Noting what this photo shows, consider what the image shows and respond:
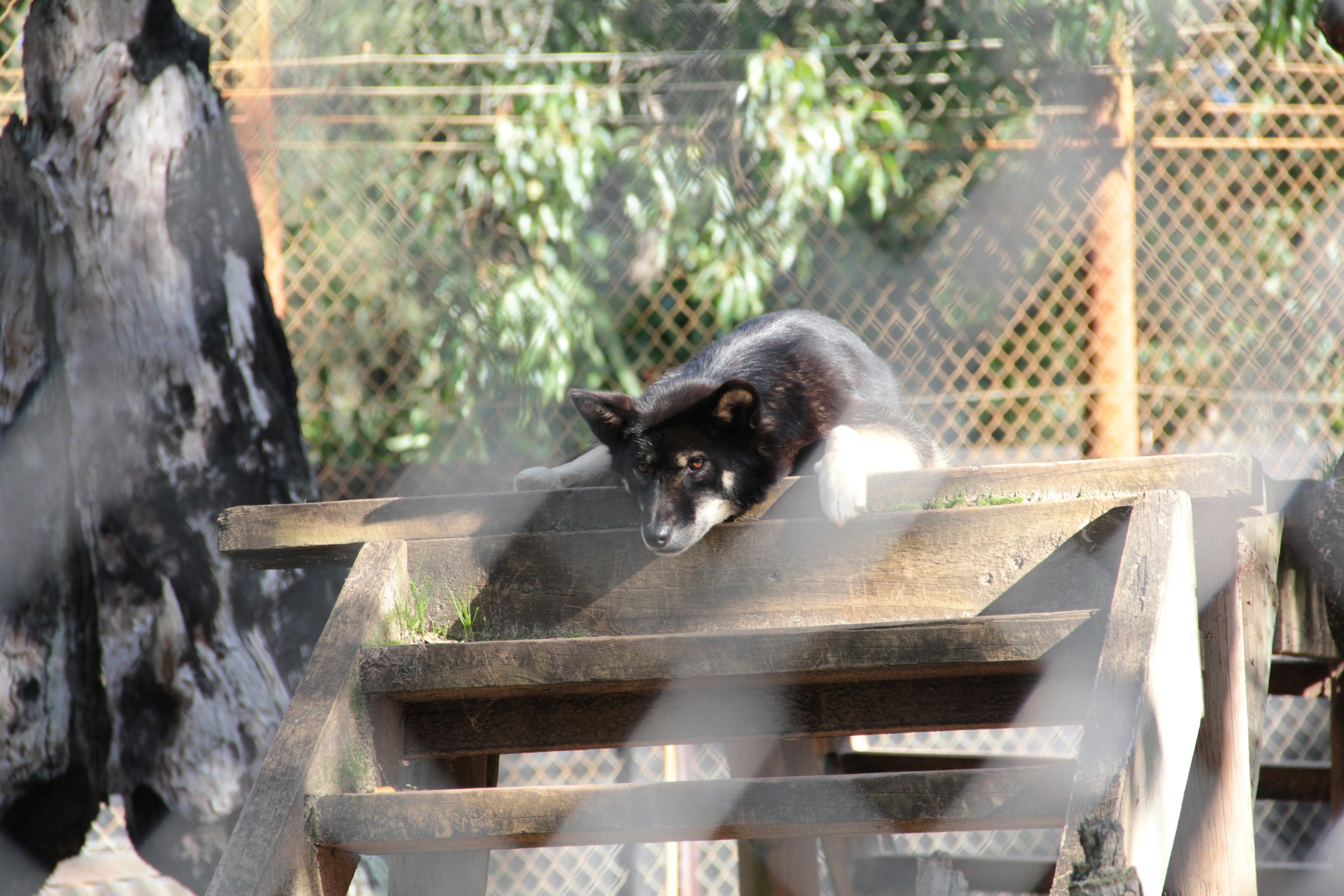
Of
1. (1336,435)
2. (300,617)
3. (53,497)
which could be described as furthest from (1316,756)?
(53,497)

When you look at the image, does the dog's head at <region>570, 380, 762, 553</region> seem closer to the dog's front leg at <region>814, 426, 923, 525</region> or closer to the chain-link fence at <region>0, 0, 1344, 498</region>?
the dog's front leg at <region>814, 426, 923, 525</region>

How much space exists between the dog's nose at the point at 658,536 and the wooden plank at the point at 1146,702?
85 cm

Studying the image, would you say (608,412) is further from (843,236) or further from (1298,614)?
(843,236)

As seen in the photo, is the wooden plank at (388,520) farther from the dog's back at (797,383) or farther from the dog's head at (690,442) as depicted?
the dog's back at (797,383)

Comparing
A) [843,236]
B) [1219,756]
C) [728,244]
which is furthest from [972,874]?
[843,236]

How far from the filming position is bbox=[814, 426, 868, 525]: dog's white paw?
2133 mm

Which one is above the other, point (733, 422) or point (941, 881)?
point (733, 422)

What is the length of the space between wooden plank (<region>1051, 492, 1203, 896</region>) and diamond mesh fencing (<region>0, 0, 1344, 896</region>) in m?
2.75

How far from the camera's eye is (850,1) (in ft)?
19.9

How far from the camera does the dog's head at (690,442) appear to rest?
255cm

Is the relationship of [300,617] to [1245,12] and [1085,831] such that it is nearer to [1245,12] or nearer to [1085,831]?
[1085,831]

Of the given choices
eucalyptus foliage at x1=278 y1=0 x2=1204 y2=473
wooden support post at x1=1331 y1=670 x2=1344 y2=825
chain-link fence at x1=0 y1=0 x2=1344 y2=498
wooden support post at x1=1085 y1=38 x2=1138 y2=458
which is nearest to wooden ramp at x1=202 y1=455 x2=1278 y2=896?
wooden support post at x1=1331 y1=670 x2=1344 y2=825

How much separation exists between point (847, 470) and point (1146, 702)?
770 mm

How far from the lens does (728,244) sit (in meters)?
5.48
